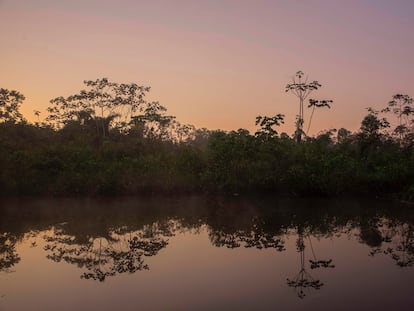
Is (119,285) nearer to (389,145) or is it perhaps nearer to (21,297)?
(21,297)

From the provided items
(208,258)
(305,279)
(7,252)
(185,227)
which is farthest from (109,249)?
(305,279)

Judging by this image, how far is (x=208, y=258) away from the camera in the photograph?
8.32 m

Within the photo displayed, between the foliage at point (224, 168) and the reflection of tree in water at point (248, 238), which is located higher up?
the foliage at point (224, 168)

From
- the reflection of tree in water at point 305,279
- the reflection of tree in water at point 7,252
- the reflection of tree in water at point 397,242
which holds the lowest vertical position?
the reflection of tree in water at point 7,252

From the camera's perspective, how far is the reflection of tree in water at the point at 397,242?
7.98m

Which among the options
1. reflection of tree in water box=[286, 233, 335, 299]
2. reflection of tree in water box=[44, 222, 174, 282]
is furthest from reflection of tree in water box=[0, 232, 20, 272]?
reflection of tree in water box=[286, 233, 335, 299]

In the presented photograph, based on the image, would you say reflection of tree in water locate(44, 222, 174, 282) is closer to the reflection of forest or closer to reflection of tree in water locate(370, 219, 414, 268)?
Result: the reflection of forest

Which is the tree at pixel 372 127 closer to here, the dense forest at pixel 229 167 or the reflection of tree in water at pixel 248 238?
the dense forest at pixel 229 167

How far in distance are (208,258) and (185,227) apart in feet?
11.0

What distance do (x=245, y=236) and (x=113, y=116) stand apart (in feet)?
66.6

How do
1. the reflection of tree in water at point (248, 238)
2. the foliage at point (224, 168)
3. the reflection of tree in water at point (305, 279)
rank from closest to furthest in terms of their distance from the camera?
the reflection of tree in water at point (305, 279)
the reflection of tree in water at point (248, 238)
the foliage at point (224, 168)

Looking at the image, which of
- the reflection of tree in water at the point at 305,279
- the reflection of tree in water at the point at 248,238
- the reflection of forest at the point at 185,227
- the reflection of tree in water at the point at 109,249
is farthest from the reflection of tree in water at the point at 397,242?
the reflection of tree in water at the point at 109,249

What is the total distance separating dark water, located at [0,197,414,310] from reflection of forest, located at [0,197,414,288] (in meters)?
0.03

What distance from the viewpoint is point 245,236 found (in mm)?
10242
